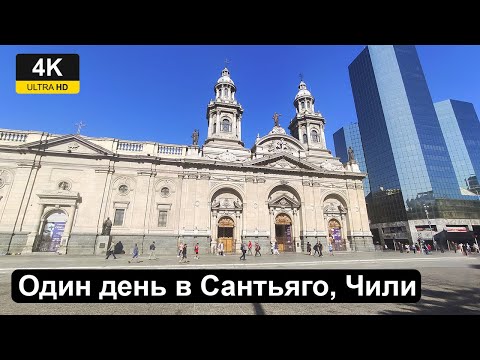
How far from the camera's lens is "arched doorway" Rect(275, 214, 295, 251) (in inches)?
1129

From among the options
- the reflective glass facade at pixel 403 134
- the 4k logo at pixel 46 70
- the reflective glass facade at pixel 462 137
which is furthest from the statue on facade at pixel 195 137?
the reflective glass facade at pixel 462 137

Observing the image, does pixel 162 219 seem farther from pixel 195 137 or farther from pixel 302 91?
pixel 302 91

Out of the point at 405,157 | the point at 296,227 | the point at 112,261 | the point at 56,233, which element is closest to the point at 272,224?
the point at 296,227

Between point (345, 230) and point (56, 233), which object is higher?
point (345, 230)

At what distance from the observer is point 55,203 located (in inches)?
881

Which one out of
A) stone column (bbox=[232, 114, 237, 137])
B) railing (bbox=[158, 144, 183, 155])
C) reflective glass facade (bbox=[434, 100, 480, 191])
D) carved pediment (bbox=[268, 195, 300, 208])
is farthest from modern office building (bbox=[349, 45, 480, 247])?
railing (bbox=[158, 144, 183, 155])

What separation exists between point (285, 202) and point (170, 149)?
53.9 feet

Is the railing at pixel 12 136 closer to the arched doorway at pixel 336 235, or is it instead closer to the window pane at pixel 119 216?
the window pane at pixel 119 216

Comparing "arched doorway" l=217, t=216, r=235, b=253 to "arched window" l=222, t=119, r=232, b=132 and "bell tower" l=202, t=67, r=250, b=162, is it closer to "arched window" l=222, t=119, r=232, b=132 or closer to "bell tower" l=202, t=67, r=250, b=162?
"bell tower" l=202, t=67, r=250, b=162

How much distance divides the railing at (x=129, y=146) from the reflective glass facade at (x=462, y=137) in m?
81.7

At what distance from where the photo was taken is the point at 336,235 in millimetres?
30328

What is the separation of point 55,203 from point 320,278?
1081 inches

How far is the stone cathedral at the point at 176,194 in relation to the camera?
72.4 feet
